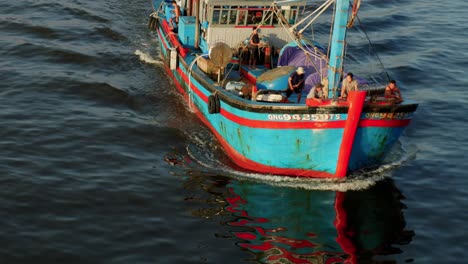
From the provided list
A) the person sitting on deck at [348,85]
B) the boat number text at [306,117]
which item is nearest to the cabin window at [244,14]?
the person sitting on deck at [348,85]

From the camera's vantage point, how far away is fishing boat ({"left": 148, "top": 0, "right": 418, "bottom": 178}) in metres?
20.1

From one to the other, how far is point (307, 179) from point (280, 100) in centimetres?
280

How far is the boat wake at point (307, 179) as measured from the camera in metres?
21.2

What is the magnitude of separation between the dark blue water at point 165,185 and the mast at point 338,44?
11.3ft

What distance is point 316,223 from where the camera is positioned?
63.6 ft

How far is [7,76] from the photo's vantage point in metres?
29.8

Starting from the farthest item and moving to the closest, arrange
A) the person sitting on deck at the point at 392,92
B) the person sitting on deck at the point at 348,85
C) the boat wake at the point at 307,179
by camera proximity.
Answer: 1. the boat wake at the point at 307,179
2. the person sitting on deck at the point at 392,92
3. the person sitting on deck at the point at 348,85

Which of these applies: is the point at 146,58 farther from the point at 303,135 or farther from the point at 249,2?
the point at 303,135

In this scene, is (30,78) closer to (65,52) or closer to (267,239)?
(65,52)

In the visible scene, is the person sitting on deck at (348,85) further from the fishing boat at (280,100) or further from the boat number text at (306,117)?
the boat number text at (306,117)

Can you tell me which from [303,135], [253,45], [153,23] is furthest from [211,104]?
[153,23]

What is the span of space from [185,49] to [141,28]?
35.5 ft

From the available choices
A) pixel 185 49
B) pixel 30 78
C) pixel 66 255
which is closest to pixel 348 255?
pixel 66 255

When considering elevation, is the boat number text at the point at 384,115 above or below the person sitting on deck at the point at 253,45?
below
